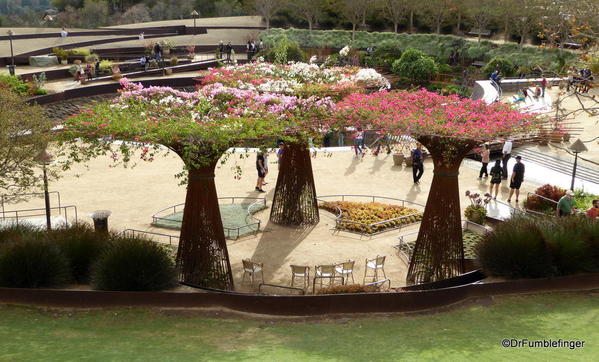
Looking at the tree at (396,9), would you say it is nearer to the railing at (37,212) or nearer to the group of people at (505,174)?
the group of people at (505,174)

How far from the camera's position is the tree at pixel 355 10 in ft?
180

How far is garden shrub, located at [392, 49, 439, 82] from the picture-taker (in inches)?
1633

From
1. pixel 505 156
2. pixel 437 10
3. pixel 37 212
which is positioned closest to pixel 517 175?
pixel 505 156

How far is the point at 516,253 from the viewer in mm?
12672

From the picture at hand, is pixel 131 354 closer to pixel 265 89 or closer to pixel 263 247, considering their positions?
pixel 263 247

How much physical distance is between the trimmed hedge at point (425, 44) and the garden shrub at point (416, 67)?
4.86 m

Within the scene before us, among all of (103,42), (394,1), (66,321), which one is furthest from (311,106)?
(394,1)

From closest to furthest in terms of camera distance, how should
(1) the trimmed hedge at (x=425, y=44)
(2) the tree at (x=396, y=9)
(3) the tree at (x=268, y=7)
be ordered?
(1) the trimmed hedge at (x=425, y=44) < (2) the tree at (x=396, y=9) < (3) the tree at (x=268, y=7)

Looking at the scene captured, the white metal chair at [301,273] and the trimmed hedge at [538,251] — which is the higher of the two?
the trimmed hedge at [538,251]

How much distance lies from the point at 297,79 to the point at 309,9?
134 feet

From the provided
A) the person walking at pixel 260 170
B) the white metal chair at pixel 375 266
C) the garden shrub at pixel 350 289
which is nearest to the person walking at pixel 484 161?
the person walking at pixel 260 170

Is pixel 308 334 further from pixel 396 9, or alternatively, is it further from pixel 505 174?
pixel 396 9

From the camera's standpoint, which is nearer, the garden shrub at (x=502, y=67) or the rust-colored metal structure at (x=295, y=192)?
the rust-colored metal structure at (x=295, y=192)

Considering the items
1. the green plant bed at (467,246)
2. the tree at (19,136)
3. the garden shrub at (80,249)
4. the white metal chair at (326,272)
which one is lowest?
the green plant bed at (467,246)
